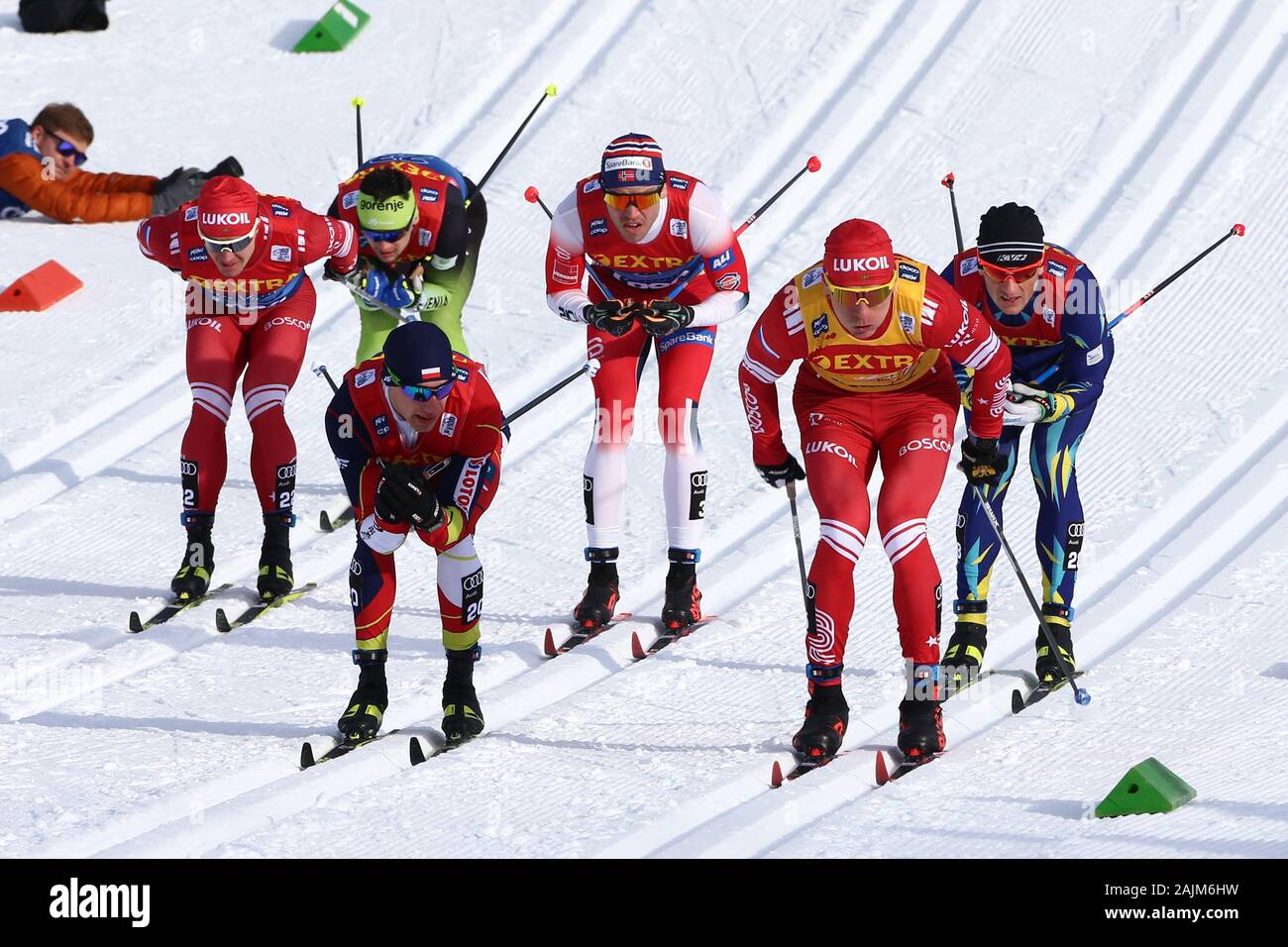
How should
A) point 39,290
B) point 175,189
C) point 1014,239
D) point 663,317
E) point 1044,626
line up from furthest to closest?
point 175,189
point 39,290
point 663,317
point 1044,626
point 1014,239

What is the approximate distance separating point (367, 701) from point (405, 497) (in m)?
0.87

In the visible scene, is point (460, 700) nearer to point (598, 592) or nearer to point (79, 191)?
point (598, 592)

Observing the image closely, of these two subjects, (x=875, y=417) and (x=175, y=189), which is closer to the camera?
(x=875, y=417)

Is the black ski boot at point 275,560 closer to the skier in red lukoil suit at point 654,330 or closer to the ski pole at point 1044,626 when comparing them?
the skier in red lukoil suit at point 654,330

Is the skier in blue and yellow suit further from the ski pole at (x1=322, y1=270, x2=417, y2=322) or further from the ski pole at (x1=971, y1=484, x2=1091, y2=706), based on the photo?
the ski pole at (x1=322, y1=270, x2=417, y2=322)

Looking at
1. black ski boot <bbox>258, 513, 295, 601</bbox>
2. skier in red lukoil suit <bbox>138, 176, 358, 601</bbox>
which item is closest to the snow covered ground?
black ski boot <bbox>258, 513, 295, 601</bbox>

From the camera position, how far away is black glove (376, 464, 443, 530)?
6777mm

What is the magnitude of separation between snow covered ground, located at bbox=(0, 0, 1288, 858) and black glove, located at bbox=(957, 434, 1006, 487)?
2.69 feet

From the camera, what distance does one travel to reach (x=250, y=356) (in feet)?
28.6

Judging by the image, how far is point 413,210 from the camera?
8773 mm

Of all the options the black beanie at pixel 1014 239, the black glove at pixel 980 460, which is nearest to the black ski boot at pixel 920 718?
the black glove at pixel 980 460

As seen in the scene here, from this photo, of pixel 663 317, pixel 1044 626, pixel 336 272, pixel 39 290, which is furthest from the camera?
pixel 39 290

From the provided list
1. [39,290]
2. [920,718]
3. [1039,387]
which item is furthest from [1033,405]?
[39,290]

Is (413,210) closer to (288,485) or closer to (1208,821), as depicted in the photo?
(288,485)
